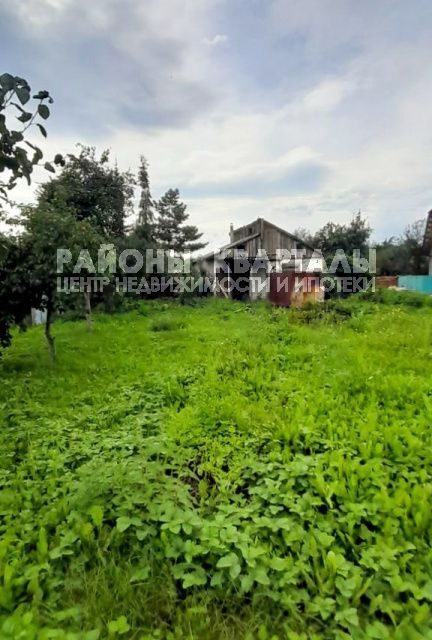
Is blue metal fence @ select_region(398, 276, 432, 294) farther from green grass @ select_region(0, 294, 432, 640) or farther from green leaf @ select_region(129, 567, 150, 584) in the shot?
green leaf @ select_region(129, 567, 150, 584)

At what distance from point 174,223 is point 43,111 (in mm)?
23924

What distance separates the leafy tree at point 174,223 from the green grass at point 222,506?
20860 mm

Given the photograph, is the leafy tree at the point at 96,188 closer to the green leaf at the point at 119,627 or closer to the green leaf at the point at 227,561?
the green leaf at the point at 227,561

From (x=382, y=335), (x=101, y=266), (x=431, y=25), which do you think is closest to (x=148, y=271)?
(x=101, y=266)

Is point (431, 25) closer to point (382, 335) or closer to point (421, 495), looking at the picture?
point (382, 335)

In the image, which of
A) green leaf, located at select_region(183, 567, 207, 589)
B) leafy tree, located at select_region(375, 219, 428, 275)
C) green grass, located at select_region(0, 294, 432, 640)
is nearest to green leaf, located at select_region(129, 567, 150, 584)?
green grass, located at select_region(0, 294, 432, 640)

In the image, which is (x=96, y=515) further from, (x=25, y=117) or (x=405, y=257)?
(x=405, y=257)

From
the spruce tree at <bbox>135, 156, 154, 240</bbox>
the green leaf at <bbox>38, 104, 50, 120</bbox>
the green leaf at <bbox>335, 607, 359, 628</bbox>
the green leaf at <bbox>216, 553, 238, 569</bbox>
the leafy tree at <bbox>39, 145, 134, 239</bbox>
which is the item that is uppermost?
the spruce tree at <bbox>135, 156, 154, 240</bbox>

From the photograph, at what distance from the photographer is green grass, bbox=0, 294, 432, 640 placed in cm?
145

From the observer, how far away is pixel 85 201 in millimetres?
13648

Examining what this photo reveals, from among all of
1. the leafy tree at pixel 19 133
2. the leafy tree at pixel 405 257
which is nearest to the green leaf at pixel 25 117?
the leafy tree at pixel 19 133

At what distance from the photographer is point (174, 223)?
24.2m

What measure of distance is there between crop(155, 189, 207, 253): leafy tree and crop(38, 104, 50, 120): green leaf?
2324 cm

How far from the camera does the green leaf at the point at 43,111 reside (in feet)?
3.80
